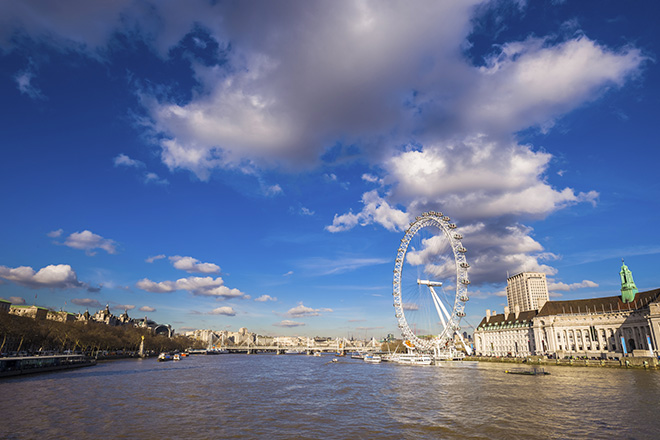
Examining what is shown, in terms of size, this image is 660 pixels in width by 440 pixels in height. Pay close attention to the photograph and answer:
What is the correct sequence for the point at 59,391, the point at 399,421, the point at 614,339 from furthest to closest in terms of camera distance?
the point at 614,339 < the point at 59,391 < the point at 399,421

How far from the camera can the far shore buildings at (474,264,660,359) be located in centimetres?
10162

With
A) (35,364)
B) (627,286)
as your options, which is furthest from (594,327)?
(35,364)

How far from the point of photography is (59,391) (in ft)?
160

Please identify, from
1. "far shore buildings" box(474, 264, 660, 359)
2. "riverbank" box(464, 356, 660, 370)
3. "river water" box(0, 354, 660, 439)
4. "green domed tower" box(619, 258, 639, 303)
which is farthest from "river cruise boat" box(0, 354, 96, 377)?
"green domed tower" box(619, 258, 639, 303)

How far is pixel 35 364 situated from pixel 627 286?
515 feet

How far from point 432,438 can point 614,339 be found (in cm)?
12109

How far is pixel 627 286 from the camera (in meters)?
121

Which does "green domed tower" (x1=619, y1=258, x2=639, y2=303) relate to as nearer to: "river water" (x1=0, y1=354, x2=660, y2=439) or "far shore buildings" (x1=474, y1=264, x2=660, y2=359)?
"far shore buildings" (x1=474, y1=264, x2=660, y2=359)

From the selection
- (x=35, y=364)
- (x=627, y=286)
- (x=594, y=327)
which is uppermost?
(x=627, y=286)

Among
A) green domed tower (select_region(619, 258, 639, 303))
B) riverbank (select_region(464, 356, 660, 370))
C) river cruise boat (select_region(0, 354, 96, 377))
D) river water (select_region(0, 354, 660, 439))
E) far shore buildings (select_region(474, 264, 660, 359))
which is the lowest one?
river water (select_region(0, 354, 660, 439))

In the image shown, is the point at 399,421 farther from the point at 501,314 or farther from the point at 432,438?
the point at 501,314

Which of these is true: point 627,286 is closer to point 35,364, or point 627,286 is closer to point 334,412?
point 334,412

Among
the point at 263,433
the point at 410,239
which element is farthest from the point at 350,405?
the point at 410,239

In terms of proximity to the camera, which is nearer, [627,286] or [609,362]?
[609,362]
